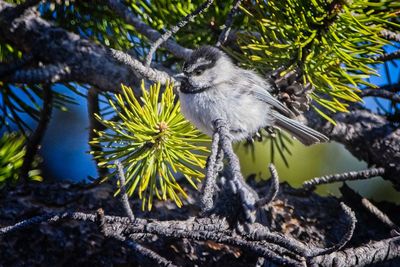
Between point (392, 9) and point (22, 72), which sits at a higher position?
point (392, 9)

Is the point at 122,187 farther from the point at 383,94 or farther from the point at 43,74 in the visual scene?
the point at 383,94

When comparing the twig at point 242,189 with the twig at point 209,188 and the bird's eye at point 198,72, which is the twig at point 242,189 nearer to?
the twig at point 209,188

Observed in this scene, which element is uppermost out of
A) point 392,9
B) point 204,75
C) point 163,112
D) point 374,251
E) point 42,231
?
point 392,9

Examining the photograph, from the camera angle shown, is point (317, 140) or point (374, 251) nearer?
point (374, 251)

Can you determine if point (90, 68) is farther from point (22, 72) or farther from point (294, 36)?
point (294, 36)

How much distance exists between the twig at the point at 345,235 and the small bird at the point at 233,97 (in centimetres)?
61

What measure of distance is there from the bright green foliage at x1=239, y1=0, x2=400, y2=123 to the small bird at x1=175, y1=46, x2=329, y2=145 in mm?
227

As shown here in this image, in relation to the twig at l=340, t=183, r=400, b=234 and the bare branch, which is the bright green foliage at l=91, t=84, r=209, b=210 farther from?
the twig at l=340, t=183, r=400, b=234

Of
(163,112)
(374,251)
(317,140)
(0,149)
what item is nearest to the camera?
(374,251)

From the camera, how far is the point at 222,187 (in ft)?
5.41

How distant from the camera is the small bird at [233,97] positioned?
1.71m

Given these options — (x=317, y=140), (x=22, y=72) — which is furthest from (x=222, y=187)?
(x=22, y=72)

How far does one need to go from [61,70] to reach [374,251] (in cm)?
95

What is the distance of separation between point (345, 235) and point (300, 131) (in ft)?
2.41
